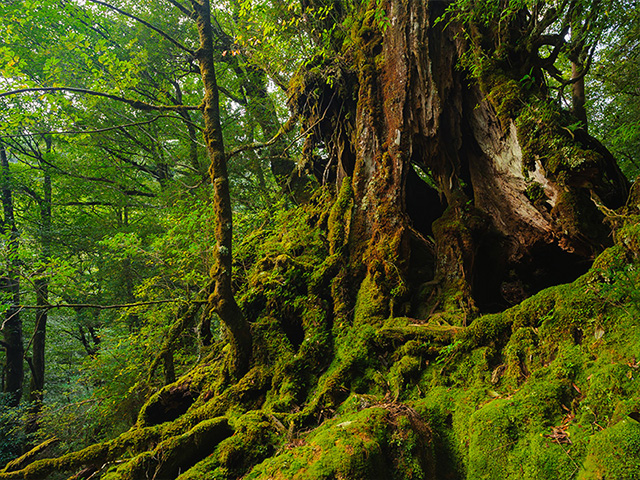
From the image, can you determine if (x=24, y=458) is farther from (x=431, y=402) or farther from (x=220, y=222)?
(x=431, y=402)

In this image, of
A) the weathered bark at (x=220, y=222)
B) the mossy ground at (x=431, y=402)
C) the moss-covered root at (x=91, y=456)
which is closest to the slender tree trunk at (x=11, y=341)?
the moss-covered root at (x=91, y=456)

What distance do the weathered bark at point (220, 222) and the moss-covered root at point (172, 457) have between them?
1.14 m

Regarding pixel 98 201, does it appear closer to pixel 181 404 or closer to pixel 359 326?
pixel 181 404

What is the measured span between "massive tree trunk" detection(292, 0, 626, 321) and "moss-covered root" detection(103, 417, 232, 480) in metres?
A: 2.35

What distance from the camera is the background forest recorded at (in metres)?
2.36

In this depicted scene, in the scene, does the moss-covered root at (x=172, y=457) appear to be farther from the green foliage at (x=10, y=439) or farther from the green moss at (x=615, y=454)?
the green foliage at (x=10, y=439)

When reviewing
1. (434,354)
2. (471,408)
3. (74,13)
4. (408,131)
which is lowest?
(471,408)

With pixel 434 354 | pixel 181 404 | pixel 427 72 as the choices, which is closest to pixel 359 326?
pixel 434 354

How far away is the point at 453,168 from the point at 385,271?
8.13ft

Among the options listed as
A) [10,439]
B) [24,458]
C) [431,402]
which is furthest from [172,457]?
[10,439]

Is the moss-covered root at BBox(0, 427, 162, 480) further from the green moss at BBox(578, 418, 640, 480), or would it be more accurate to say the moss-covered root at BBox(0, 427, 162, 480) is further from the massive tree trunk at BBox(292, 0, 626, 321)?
the green moss at BBox(578, 418, 640, 480)

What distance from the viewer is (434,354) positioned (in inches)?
138

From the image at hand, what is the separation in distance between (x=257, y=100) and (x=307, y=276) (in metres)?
6.98

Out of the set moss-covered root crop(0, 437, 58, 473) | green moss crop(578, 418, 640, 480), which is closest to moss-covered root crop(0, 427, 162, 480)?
moss-covered root crop(0, 437, 58, 473)
